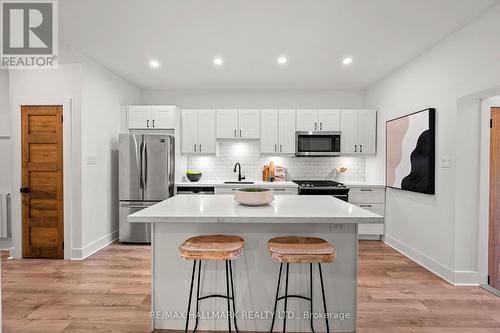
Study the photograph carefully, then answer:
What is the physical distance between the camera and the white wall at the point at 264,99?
221 inches

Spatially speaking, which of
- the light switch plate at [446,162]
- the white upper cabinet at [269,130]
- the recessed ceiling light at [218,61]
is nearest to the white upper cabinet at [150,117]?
the recessed ceiling light at [218,61]

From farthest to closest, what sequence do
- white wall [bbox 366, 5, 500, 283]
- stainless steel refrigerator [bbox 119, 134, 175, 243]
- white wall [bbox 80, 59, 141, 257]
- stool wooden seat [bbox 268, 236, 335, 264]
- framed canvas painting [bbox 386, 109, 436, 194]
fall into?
stainless steel refrigerator [bbox 119, 134, 175, 243], white wall [bbox 80, 59, 141, 257], framed canvas painting [bbox 386, 109, 436, 194], white wall [bbox 366, 5, 500, 283], stool wooden seat [bbox 268, 236, 335, 264]

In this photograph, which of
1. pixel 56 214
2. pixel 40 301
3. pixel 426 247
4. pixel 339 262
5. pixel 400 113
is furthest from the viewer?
pixel 400 113

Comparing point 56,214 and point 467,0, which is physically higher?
point 467,0

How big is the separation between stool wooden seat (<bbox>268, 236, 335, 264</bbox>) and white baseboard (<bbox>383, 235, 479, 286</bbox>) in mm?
2121

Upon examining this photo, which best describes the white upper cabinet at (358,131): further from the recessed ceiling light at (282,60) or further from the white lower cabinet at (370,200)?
the recessed ceiling light at (282,60)

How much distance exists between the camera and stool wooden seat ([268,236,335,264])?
1913mm

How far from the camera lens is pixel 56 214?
3.93 m

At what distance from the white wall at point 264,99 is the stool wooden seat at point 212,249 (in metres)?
3.95

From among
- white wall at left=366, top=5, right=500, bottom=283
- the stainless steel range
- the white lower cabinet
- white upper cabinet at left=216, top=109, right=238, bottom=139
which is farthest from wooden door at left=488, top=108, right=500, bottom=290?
white upper cabinet at left=216, top=109, right=238, bottom=139

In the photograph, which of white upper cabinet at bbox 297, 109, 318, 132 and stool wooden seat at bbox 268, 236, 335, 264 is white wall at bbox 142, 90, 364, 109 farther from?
stool wooden seat at bbox 268, 236, 335, 264

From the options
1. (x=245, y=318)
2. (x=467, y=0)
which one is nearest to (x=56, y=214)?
(x=245, y=318)

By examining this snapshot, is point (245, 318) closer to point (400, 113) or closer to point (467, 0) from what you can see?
point (467, 0)

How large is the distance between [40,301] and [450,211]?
4.36m
